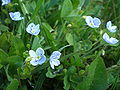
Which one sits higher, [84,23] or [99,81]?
[84,23]

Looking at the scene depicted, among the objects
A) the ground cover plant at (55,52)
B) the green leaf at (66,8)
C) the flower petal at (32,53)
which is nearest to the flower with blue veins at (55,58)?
the ground cover plant at (55,52)

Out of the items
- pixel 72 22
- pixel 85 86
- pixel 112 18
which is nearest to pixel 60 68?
pixel 85 86

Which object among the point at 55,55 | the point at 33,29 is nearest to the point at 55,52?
the point at 55,55

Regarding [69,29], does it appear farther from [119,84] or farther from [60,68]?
[119,84]

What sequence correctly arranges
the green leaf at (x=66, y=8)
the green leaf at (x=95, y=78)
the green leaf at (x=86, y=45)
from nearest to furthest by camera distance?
the green leaf at (x=95, y=78)
the green leaf at (x=86, y=45)
the green leaf at (x=66, y=8)

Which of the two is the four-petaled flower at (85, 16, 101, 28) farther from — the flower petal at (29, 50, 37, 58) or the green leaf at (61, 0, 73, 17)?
the flower petal at (29, 50, 37, 58)

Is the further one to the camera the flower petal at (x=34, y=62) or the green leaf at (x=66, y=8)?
the green leaf at (x=66, y=8)

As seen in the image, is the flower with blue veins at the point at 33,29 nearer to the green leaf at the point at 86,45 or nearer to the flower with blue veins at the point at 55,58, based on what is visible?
the flower with blue veins at the point at 55,58

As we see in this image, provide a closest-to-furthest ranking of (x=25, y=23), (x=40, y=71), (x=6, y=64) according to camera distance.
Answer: (x=6, y=64), (x=40, y=71), (x=25, y=23)
